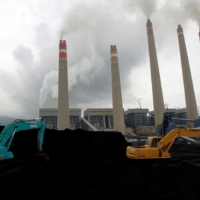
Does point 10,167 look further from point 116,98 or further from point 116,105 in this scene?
point 116,98

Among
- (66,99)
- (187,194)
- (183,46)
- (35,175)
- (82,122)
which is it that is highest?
(183,46)

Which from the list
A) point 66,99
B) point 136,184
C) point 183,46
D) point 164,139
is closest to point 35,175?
point 136,184

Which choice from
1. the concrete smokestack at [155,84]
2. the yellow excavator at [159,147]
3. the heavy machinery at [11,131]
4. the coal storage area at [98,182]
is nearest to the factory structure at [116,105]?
the concrete smokestack at [155,84]

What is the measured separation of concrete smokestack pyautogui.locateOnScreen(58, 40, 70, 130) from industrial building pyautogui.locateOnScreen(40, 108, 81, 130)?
33.0 ft

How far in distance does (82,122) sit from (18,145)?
31037mm

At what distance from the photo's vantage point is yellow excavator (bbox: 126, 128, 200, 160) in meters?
7.55

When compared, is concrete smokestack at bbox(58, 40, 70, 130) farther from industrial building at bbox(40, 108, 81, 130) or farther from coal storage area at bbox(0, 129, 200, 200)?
coal storage area at bbox(0, 129, 200, 200)

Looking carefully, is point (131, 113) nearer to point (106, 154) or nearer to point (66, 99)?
point (66, 99)

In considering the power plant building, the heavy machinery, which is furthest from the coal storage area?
the power plant building

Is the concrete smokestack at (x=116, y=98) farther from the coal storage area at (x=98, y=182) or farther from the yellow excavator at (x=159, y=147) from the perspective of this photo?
the yellow excavator at (x=159, y=147)

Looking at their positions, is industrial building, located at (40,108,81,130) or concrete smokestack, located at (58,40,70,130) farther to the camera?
industrial building, located at (40,108,81,130)

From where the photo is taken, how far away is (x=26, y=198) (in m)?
4.57

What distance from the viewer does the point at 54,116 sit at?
3934 centimetres

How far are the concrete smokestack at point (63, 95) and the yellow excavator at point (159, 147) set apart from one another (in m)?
22.4
